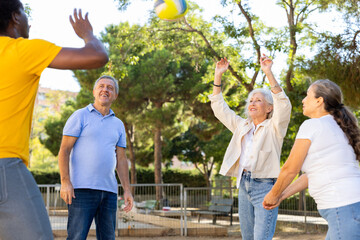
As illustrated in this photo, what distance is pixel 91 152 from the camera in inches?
163

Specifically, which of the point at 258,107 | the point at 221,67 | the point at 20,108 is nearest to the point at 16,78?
the point at 20,108

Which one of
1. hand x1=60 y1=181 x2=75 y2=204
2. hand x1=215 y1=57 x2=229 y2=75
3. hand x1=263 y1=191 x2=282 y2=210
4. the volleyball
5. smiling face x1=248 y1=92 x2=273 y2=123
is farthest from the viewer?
the volleyball

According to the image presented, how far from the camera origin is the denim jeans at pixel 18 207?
84.3 inches

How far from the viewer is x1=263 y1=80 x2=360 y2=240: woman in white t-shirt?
109 inches

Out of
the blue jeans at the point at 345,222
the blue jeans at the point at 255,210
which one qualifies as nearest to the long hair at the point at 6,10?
the blue jeans at the point at 345,222

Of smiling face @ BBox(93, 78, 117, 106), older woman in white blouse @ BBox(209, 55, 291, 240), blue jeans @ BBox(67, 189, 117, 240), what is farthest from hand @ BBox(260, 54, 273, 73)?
blue jeans @ BBox(67, 189, 117, 240)

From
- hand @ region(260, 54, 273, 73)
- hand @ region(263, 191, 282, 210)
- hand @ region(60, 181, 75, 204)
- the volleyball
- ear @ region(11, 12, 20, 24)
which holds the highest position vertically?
the volleyball

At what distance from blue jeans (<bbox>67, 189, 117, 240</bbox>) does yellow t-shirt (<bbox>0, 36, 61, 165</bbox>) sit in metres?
1.80

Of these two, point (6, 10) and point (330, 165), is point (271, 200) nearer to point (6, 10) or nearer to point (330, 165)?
point (330, 165)

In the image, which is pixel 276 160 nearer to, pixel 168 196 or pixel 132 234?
pixel 132 234

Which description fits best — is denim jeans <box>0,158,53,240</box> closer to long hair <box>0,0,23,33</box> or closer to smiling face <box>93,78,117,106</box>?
long hair <box>0,0,23,33</box>

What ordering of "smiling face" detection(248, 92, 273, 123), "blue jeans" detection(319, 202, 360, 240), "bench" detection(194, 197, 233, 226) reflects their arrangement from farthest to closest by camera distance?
"bench" detection(194, 197, 233, 226) → "smiling face" detection(248, 92, 273, 123) → "blue jeans" detection(319, 202, 360, 240)

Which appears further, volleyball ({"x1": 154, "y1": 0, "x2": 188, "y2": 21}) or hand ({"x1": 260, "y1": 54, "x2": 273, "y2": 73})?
volleyball ({"x1": 154, "y1": 0, "x2": 188, "y2": 21})

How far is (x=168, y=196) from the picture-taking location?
46.1ft
